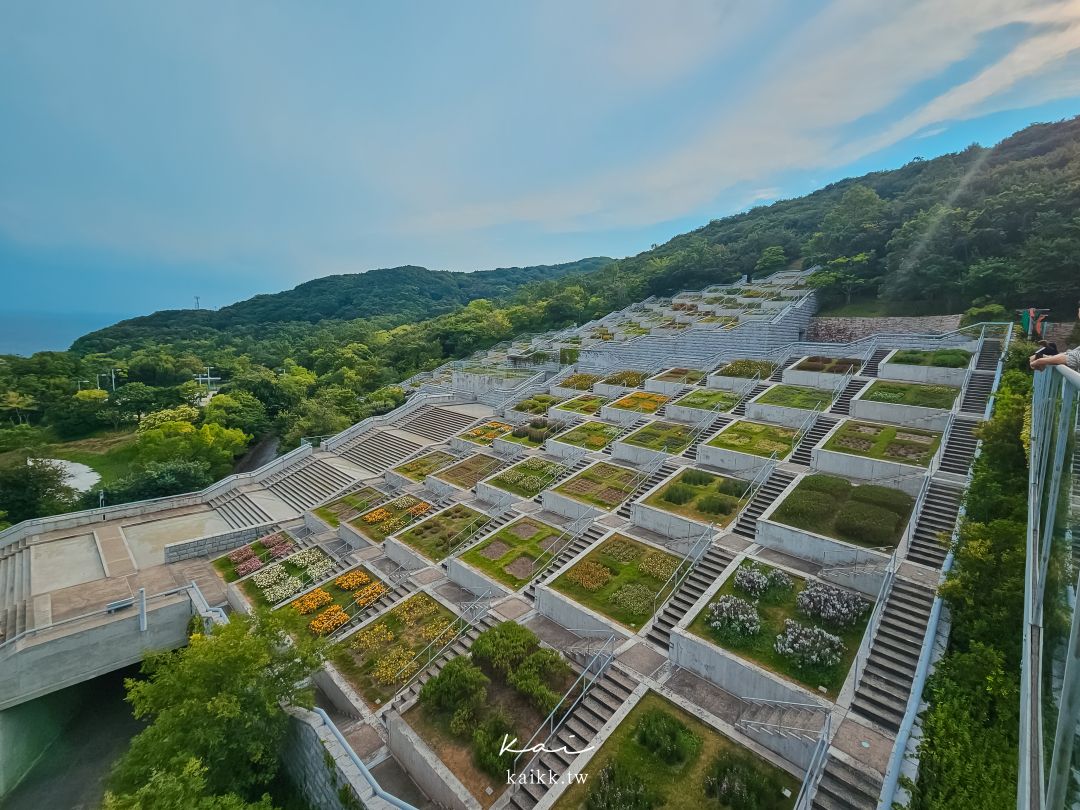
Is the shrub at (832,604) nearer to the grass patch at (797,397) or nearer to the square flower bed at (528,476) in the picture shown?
the square flower bed at (528,476)

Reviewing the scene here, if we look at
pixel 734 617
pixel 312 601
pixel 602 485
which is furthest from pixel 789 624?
pixel 312 601

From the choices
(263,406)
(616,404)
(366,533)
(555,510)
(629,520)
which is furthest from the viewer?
(263,406)

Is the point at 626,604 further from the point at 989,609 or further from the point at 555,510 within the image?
the point at 989,609

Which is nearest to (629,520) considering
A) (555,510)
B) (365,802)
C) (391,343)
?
(555,510)

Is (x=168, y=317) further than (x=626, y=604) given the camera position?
Yes

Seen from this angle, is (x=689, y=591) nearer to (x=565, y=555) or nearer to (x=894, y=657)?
(x=565, y=555)

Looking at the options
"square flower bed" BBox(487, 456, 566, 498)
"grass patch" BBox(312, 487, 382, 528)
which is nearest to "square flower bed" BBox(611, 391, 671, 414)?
"square flower bed" BBox(487, 456, 566, 498)

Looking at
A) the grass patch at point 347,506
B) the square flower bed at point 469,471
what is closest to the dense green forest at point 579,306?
the grass patch at point 347,506
